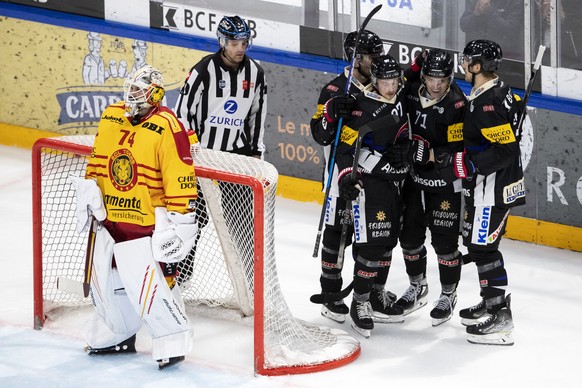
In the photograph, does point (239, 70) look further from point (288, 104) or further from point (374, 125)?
point (288, 104)

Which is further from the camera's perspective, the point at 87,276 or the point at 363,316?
the point at 363,316

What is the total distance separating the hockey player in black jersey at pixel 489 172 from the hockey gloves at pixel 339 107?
49 cm

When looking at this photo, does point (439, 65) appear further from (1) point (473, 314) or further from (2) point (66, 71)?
(2) point (66, 71)

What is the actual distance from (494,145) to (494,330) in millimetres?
923

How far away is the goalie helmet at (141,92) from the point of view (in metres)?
5.45

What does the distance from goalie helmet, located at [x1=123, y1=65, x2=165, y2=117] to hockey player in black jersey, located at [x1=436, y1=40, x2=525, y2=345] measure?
1.39 meters

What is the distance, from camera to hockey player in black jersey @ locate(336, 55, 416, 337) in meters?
5.88

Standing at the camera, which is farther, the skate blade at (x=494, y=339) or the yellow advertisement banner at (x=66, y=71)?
the yellow advertisement banner at (x=66, y=71)

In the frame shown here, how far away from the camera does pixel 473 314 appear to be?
6.25m

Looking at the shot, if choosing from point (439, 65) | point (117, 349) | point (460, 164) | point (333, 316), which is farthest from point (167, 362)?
point (439, 65)

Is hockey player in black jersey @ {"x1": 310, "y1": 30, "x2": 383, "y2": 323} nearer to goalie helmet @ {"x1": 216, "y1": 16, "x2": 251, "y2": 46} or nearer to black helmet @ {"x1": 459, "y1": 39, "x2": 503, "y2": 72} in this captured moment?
black helmet @ {"x1": 459, "y1": 39, "x2": 503, "y2": 72}

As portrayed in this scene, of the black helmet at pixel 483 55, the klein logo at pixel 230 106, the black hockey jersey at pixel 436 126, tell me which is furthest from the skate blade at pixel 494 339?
the klein logo at pixel 230 106

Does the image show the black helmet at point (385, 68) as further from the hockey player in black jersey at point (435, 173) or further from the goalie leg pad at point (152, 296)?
the goalie leg pad at point (152, 296)

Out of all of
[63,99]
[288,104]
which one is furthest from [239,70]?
[63,99]
